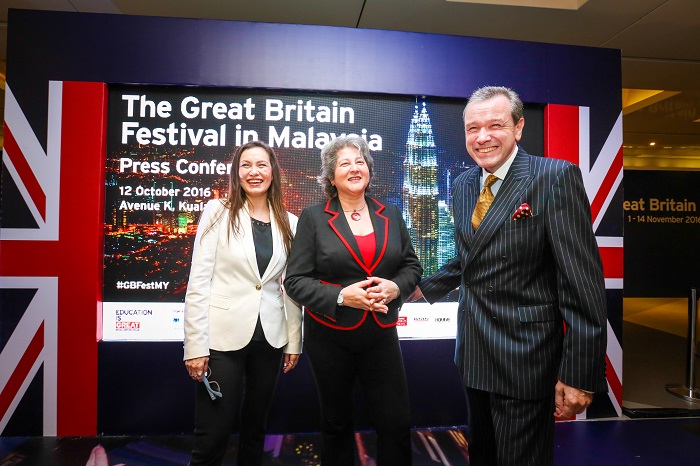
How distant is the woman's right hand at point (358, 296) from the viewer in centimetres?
184

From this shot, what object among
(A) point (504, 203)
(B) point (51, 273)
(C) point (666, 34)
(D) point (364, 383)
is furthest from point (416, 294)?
(C) point (666, 34)

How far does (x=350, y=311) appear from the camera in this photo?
75.4 inches

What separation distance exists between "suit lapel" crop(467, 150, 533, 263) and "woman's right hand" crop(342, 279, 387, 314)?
0.47 m

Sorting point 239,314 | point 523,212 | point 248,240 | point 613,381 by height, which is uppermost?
point 523,212

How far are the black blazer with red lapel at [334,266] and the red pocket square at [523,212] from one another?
636 millimetres

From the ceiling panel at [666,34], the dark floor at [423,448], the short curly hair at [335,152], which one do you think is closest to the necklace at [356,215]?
the short curly hair at [335,152]

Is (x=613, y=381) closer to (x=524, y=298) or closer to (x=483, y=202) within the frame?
(x=524, y=298)

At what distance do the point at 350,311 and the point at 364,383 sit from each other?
38 centimetres

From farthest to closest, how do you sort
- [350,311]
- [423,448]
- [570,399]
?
1. [423,448]
2. [350,311]
3. [570,399]

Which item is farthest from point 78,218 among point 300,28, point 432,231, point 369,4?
point 369,4

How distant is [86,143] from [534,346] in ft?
10.1

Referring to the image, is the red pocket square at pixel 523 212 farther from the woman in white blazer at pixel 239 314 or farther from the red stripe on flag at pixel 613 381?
the red stripe on flag at pixel 613 381

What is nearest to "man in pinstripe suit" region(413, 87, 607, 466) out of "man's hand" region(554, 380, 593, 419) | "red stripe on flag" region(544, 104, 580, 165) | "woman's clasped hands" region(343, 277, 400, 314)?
"man's hand" region(554, 380, 593, 419)

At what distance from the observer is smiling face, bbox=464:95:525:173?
64.6 inches
